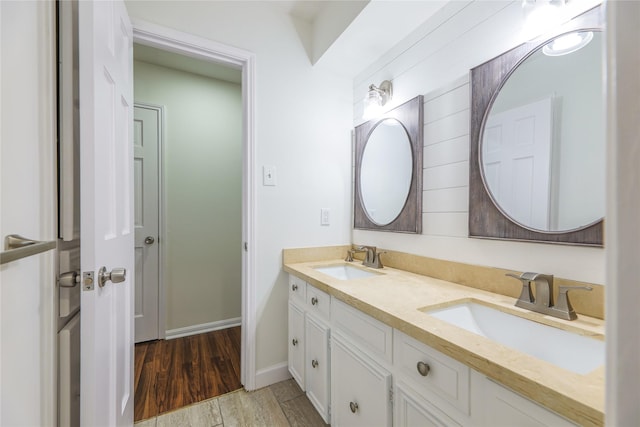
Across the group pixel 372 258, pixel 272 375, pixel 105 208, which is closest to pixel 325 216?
pixel 372 258

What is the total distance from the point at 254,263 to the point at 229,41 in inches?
54.0

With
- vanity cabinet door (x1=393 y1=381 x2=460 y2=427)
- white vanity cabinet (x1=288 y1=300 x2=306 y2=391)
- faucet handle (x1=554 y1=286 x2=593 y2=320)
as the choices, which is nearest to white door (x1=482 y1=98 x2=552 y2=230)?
faucet handle (x1=554 y1=286 x2=593 y2=320)

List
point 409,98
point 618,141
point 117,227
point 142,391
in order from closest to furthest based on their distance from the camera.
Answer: point 618,141 → point 117,227 → point 409,98 → point 142,391

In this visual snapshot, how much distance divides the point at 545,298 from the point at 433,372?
18.7 inches

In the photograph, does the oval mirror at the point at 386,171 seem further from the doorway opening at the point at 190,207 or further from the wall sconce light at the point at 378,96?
the doorway opening at the point at 190,207

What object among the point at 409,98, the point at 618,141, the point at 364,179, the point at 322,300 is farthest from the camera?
the point at 364,179

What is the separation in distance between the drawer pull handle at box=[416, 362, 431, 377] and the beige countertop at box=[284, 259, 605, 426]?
8cm

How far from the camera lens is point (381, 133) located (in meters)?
1.82

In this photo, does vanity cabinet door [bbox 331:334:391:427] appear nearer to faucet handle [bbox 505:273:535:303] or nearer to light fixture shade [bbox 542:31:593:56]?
faucet handle [bbox 505:273:535:303]

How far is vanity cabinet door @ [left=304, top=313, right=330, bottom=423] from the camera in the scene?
136cm

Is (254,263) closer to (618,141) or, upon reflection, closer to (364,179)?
(364,179)

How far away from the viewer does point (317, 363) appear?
145cm

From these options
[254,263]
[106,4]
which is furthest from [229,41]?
[254,263]

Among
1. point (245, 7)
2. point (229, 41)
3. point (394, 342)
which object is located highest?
point (245, 7)
